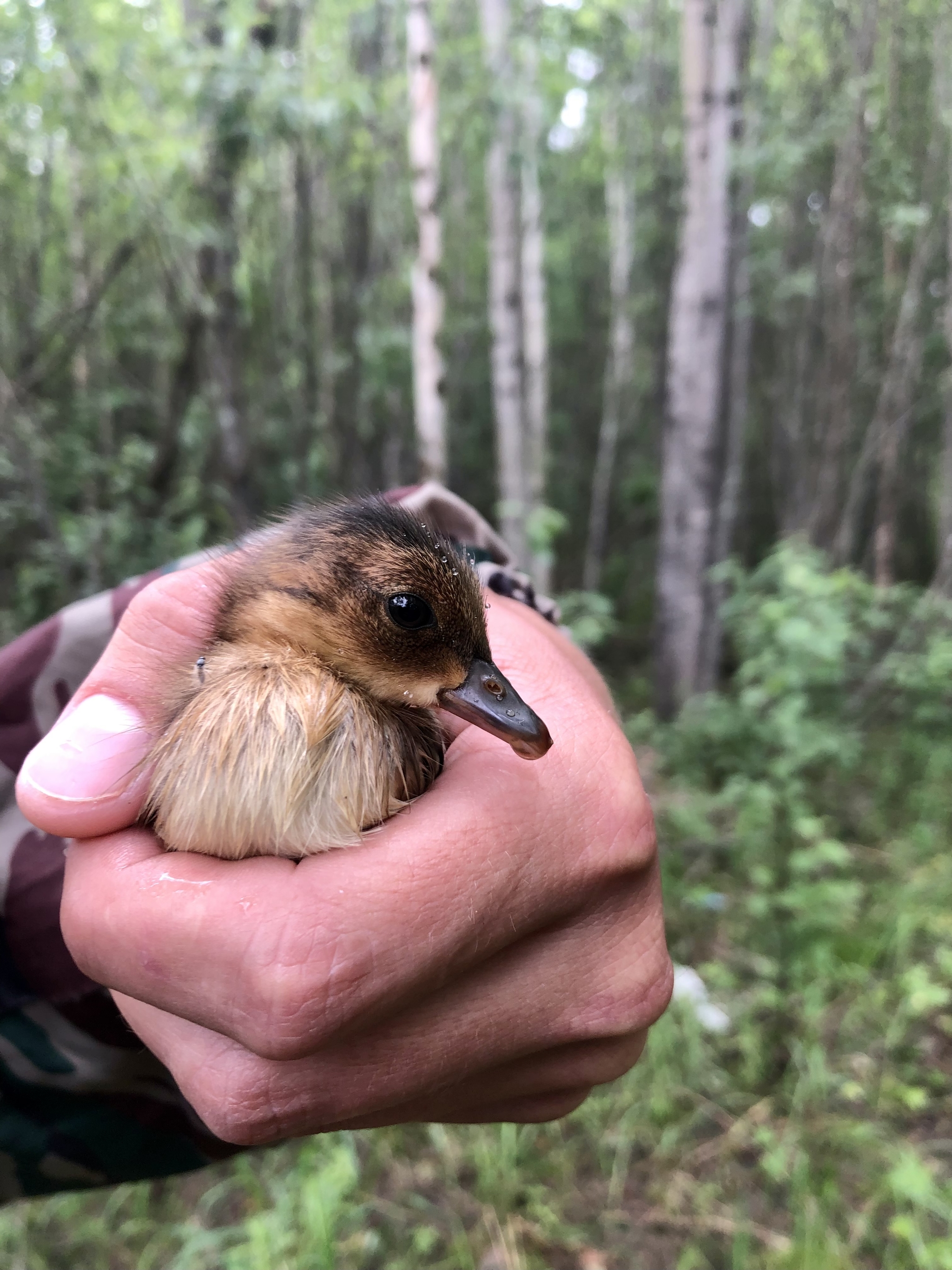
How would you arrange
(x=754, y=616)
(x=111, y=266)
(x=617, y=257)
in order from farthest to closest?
(x=617, y=257)
(x=111, y=266)
(x=754, y=616)

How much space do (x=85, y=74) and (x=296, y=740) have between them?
5621mm

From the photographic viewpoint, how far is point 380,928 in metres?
0.89

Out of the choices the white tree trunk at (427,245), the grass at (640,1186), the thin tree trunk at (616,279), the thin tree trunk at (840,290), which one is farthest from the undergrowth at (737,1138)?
the thin tree trunk at (616,279)

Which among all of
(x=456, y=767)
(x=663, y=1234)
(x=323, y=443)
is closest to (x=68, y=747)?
(x=456, y=767)

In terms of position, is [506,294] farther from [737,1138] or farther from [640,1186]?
[640,1186]

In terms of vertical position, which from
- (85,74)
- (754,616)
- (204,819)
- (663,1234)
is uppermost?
(85,74)

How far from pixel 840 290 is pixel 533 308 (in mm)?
4278

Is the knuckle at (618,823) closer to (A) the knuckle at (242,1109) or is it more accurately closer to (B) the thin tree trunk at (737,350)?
(A) the knuckle at (242,1109)

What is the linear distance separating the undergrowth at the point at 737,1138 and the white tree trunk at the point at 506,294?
3.21 metres

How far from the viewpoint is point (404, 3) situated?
7.05 meters

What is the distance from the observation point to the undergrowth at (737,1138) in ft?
7.88

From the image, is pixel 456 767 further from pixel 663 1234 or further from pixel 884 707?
pixel 884 707

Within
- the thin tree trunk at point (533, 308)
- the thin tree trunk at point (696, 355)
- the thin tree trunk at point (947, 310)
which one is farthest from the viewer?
the thin tree trunk at point (533, 308)

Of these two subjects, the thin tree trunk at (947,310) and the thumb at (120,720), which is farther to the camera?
the thin tree trunk at (947,310)
